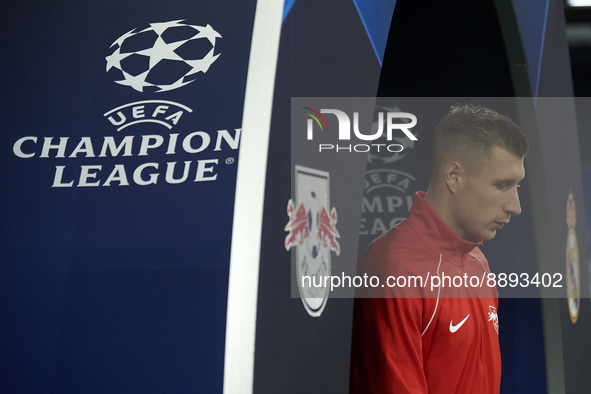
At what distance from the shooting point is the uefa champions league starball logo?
3.16ft

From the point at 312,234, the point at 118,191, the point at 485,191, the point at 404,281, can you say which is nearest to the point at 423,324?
the point at 404,281

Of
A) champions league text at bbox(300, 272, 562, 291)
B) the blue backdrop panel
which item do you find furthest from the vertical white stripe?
champions league text at bbox(300, 272, 562, 291)

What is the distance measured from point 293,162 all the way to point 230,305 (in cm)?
29

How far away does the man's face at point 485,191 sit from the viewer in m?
1.61

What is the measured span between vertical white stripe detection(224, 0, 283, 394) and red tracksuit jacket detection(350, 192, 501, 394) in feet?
2.27

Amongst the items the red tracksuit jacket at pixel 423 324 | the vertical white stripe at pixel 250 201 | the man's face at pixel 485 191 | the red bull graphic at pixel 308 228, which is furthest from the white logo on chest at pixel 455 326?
the vertical white stripe at pixel 250 201

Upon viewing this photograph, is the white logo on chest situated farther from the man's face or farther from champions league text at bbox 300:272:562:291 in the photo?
the man's face

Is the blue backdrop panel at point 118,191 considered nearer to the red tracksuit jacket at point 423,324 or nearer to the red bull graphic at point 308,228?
the red bull graphic at point 308,228

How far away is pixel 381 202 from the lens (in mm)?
2158

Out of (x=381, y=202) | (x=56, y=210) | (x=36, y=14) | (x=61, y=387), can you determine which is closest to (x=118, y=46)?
(x=36, y=14)

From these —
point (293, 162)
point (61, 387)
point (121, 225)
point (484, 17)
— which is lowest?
point (61, 387)

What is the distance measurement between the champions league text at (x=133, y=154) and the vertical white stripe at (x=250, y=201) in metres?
0.04

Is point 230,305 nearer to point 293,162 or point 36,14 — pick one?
point 293,162

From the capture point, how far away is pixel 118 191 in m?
0.91
